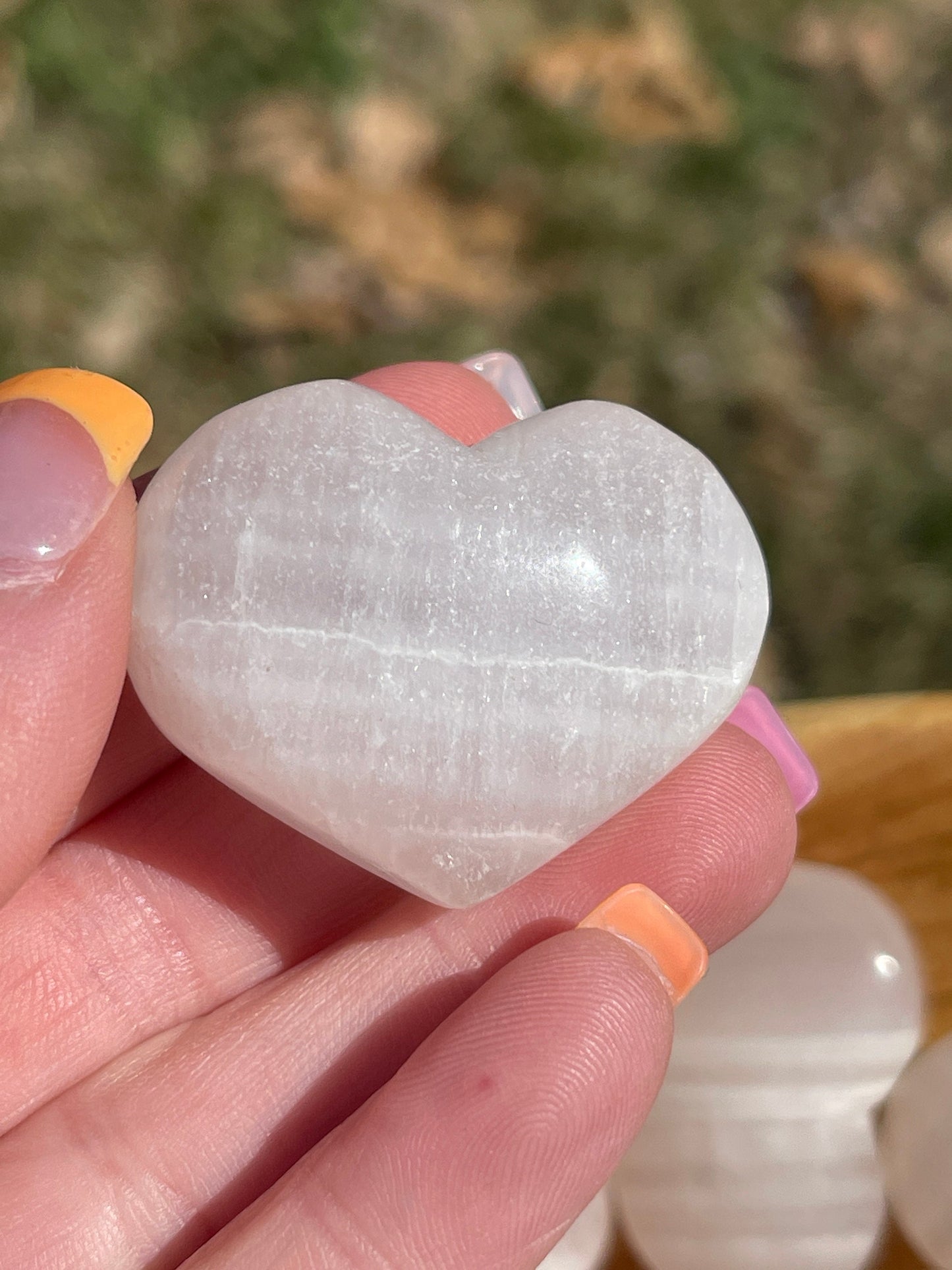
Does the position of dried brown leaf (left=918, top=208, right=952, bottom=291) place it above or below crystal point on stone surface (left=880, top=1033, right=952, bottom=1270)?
above

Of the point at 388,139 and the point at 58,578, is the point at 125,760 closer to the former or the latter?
the point at 58,578

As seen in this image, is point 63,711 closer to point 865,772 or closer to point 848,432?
point 865,772

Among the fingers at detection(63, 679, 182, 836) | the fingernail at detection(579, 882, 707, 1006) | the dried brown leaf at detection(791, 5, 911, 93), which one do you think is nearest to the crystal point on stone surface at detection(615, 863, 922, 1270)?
the fingernail at detection(579, 882, 707, 1006)

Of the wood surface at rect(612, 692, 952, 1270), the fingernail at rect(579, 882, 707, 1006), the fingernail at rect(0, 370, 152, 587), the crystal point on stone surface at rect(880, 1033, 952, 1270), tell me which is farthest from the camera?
the wood surface at rect(612, 692, 952, 1270)

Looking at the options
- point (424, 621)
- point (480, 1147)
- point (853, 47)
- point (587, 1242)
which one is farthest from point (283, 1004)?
point (853, 47)

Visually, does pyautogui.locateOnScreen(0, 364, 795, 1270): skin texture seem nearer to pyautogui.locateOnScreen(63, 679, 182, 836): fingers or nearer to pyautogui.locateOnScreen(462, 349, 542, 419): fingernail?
pyautogui.locateOnScreen(63, 679, 182, 836): fingers

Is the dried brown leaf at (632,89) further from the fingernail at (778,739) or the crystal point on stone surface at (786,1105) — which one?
the crystal point on stone surface at (786,1105)
